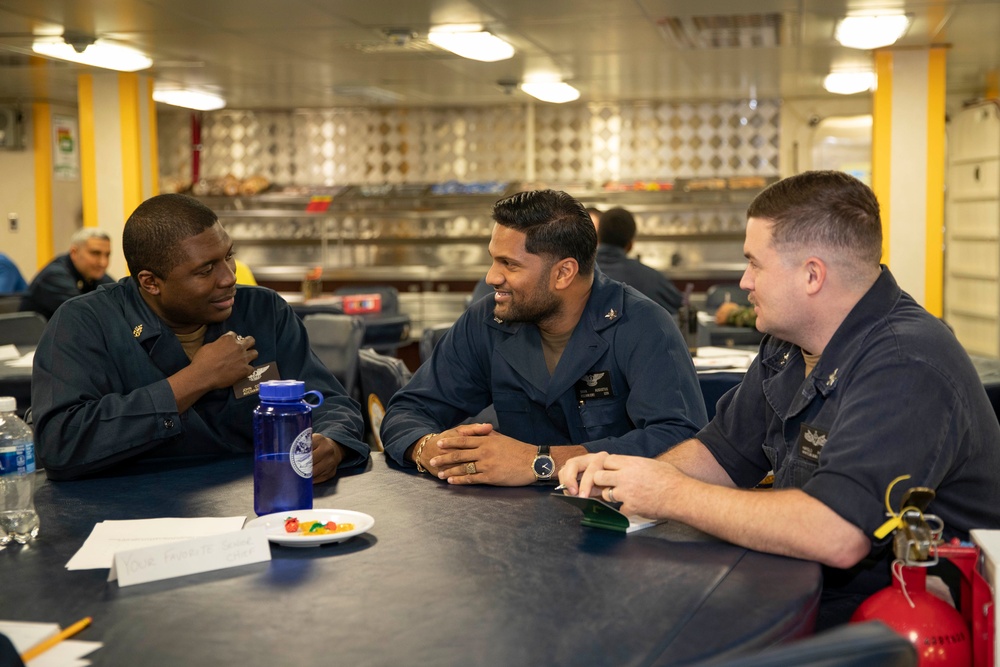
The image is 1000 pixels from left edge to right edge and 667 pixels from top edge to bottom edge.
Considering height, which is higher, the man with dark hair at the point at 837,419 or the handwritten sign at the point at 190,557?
the man with dark hair at the point at 837,419

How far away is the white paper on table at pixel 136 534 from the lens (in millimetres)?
1777

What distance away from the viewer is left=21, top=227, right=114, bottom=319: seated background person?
26.0 feet

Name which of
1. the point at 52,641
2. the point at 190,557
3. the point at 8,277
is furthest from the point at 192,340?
the point at 8,277

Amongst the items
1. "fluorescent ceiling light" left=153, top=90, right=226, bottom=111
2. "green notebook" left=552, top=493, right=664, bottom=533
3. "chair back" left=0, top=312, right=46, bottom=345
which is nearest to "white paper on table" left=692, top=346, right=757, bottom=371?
"green notebook" left=552, top=493, right=664, bottom=533

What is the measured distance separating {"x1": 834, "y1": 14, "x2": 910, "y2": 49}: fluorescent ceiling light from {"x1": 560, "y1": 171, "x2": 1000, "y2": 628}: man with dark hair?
5.47 meters

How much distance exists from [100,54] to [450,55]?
2.77 metres

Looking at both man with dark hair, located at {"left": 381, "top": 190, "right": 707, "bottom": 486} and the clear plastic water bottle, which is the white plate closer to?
the clear plastic water bottle

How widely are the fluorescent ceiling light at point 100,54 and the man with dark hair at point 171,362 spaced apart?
5884 mm

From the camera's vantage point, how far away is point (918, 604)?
164 centimetres

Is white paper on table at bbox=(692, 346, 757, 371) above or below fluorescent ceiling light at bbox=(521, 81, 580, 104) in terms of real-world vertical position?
below

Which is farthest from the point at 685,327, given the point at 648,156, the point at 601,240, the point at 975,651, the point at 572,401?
the point at 648,156

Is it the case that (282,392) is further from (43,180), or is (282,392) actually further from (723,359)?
(43,180)

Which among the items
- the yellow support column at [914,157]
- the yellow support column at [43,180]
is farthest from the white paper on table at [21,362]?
the yellow support column at [43,180]

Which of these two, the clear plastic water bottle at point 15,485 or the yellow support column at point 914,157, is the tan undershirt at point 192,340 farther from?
the yellow support column at point 914,157
